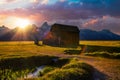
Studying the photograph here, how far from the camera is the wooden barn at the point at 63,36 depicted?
87113mm

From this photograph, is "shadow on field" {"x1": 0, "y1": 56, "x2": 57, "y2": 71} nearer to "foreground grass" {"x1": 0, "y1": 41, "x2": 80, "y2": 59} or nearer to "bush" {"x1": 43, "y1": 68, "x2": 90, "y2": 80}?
"foreground grass" {"x1": 0, "y1": 41, "x2": 80, "y2": 59}

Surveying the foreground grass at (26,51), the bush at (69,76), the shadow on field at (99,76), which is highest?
the bush at (69,76)

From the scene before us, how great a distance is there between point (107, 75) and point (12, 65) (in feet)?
58.7

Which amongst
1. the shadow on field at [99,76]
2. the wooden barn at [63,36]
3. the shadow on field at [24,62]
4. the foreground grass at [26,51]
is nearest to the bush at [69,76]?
the shadow on field at [99,76]

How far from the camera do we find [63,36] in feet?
288

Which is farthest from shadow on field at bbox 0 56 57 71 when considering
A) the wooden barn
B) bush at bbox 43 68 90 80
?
the wooden barn

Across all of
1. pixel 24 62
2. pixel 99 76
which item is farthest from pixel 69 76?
pixel 24 62

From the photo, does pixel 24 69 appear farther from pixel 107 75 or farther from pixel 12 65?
pixel 107 75

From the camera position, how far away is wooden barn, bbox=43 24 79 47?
87113 mm

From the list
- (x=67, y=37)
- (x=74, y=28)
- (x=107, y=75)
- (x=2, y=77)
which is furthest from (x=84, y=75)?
(x=74, y=28)

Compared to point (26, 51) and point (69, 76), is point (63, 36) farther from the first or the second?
point (69, 76)

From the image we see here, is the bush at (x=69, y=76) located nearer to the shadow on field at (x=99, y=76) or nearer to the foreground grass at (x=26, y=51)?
the shadow on field at (x=99, y=76)

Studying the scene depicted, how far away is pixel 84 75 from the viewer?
2169 centimetres

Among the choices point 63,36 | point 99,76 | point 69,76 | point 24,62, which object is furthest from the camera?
point 63,36
